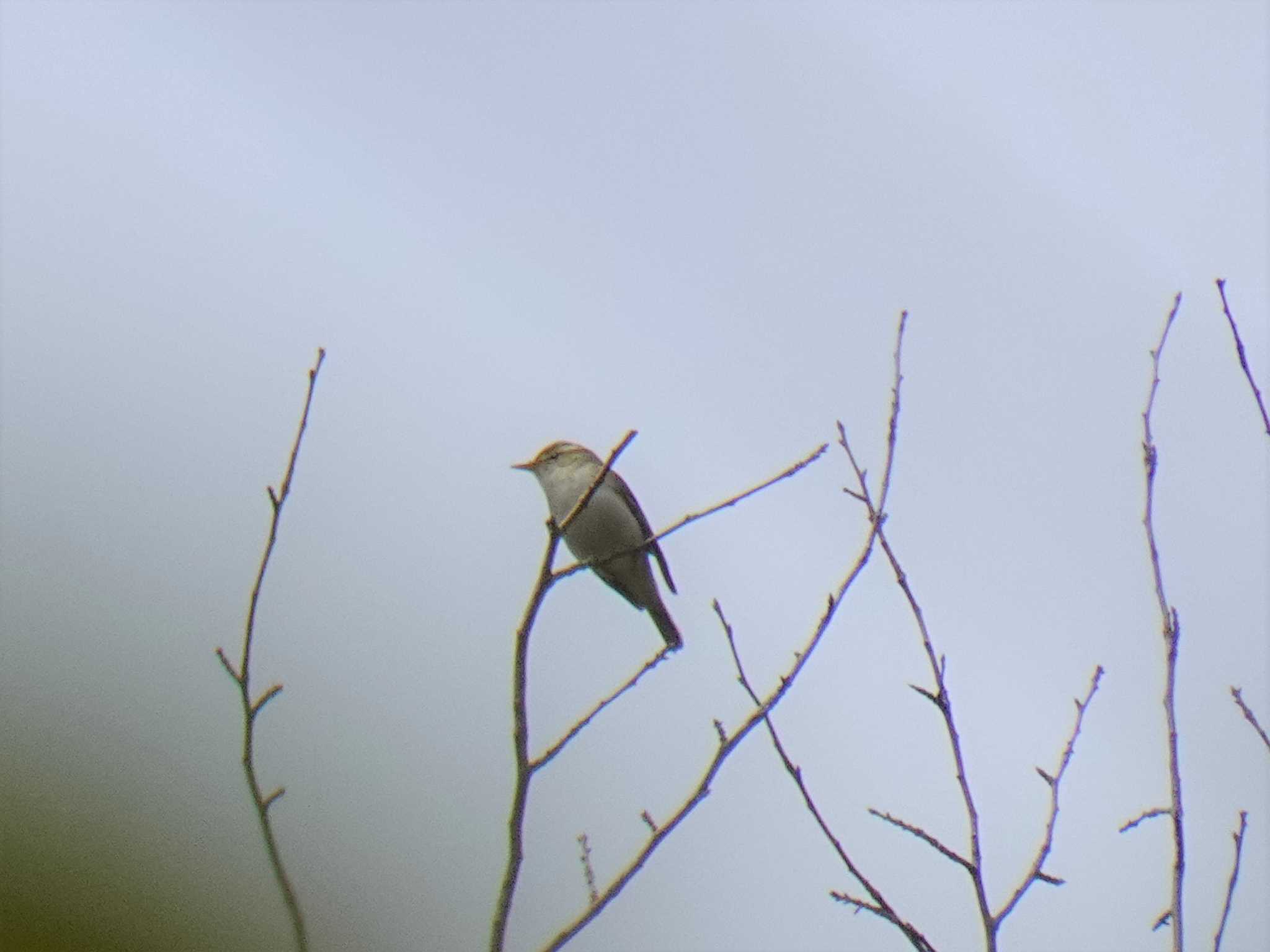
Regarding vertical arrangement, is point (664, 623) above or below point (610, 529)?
below

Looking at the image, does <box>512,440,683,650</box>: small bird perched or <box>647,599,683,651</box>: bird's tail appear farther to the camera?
<box>647,599,683,651</box>: bird's tail

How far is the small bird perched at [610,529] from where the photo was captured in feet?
26.6

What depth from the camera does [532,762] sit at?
137 inches

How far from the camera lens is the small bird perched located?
26.6ft

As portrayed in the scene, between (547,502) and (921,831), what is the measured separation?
495 centimetres

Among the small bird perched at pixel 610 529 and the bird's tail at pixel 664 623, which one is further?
the bird's tail at pixel 664 623

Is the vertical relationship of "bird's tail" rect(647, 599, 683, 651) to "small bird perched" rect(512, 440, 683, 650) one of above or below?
below

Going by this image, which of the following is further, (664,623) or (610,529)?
(664,623)

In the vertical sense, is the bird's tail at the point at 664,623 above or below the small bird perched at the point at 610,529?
below

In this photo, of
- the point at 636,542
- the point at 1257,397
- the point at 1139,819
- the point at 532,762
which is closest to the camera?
the point at 532,762

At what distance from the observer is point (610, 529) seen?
8.12 metres

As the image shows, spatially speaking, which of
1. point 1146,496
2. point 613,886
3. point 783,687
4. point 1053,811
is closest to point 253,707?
point 613,886

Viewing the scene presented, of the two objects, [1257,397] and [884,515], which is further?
[884,515]

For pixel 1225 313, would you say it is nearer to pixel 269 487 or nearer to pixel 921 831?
pixel 921 831
